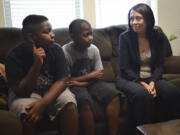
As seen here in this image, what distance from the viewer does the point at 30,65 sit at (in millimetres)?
1364

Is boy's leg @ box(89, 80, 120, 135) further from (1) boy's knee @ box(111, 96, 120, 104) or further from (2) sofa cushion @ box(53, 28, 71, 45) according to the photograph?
(2) sofa cushion @ box(53, 28, 71, 45)

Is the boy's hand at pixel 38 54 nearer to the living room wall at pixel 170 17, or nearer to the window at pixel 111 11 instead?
the window at pixel 111 11

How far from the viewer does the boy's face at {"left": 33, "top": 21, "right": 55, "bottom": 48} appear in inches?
53.2

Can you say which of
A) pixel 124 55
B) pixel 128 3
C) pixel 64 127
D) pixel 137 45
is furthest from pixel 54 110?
pixel 128 3

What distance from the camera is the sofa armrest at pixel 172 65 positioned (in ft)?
6.37

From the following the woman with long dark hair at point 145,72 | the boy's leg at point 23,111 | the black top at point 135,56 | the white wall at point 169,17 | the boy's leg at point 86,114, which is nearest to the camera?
the boy's leg at point 23,111

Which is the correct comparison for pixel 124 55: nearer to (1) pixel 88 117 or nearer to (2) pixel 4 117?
(1) pixel 88 117

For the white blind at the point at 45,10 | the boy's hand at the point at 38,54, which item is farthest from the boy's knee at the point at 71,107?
the white blind at the point at 45,10

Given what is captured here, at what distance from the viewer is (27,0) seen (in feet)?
7.99

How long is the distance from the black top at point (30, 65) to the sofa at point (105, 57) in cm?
33

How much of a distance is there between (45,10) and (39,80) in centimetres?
138

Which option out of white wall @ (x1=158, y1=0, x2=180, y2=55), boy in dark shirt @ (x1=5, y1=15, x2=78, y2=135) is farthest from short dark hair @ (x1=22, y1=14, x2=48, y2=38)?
white wall @ (x1=158, y1=0, x2=180, y2=55)

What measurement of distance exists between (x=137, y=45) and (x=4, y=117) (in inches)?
50.9

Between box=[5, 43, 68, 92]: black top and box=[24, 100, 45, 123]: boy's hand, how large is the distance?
0.19 meters
